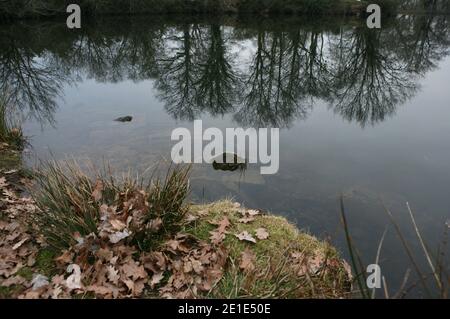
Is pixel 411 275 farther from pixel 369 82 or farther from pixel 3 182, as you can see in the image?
pixel 369 82

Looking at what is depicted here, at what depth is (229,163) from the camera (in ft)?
27.8

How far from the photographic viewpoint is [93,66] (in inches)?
764

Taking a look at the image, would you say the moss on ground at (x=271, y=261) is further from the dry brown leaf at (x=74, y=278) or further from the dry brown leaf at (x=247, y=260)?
the dry brown leaf at (x=74, y=278)

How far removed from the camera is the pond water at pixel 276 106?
7398mm

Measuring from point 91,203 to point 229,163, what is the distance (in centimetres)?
419

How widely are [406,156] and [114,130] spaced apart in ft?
27.6

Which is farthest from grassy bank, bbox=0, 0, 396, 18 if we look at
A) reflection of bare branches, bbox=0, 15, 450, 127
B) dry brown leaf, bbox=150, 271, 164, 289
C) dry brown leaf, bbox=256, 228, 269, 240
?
dry brown leaf, bbox=150, 271, 164, 289

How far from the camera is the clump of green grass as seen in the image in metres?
4.41

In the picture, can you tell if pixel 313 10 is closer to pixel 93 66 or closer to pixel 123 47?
pixel 123 47

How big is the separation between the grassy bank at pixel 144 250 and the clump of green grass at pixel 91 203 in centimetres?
1

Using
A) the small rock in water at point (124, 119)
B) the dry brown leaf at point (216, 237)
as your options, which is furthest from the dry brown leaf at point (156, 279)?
the small rock in water at point (124, 119)

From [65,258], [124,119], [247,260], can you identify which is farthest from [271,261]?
[124,119]

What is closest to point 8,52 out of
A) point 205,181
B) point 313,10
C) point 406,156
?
point 205,181

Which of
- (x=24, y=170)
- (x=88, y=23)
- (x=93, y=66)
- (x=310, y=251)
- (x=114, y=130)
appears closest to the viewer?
(x=310, y=251)
